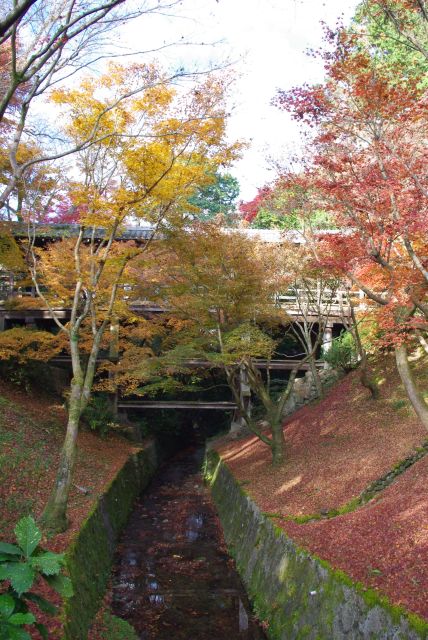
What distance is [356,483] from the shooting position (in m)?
10.2

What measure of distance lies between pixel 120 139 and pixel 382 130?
4747mm

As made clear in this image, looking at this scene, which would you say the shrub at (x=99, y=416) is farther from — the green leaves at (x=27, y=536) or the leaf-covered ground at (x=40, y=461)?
the green leaves at (x=27, y=536)

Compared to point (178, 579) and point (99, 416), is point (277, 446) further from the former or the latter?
point (99, 416)

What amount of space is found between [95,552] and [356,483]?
5373 millimetres

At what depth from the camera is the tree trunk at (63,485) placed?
9.40 m

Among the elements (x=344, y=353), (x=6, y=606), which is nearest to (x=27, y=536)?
(x=6, y=606)

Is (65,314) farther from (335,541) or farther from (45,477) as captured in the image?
(335,541)

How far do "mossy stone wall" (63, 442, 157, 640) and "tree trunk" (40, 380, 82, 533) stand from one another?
486 mm

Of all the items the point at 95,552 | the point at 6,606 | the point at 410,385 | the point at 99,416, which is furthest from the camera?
the point at 99,416

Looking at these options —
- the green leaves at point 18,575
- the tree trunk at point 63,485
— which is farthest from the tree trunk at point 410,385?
the green leaves at point 18,575

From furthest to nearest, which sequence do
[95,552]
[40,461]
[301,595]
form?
A: 1. [40,461]
2. [95,552]
3. [301,595]

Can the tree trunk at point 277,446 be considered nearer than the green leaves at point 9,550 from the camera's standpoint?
No

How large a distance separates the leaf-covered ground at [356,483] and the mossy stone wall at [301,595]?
0.19 m

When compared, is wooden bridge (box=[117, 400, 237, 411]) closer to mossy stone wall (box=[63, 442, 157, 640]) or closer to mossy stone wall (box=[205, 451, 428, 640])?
mossy stone wall (box=[63, 442, 157, 640])
